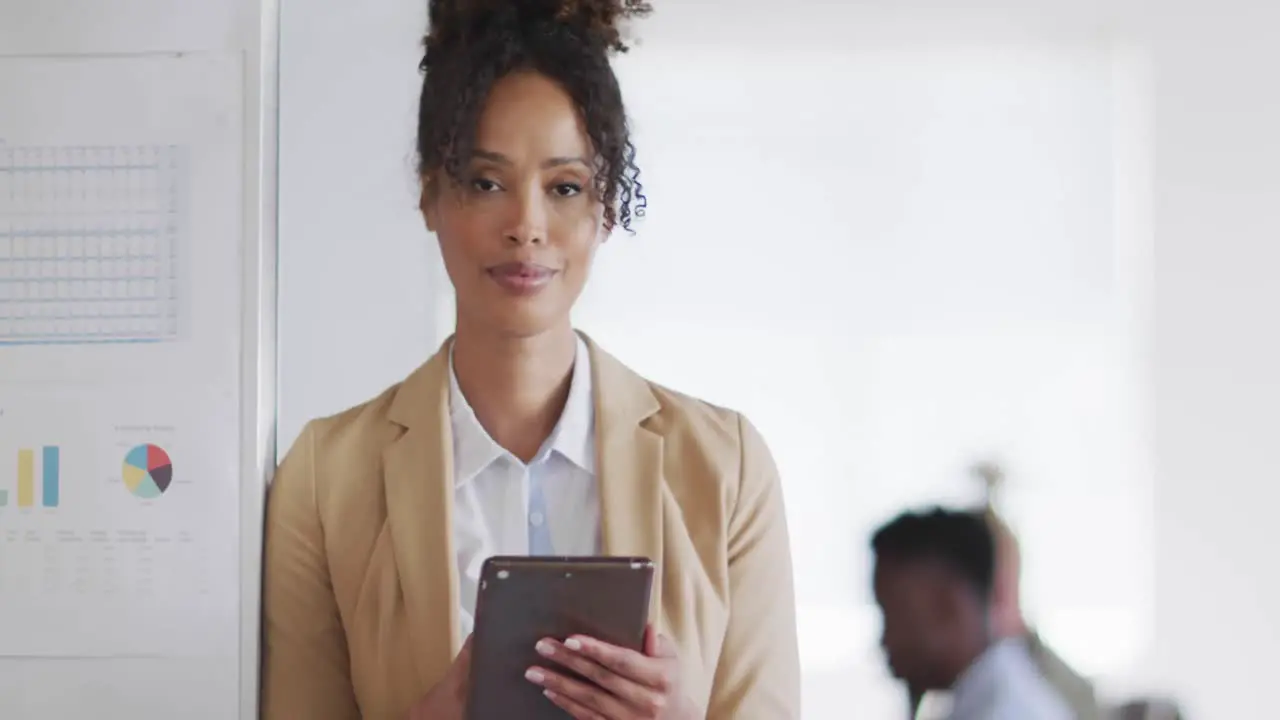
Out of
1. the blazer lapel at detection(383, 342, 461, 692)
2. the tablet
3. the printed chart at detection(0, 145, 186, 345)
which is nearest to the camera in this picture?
the tablet

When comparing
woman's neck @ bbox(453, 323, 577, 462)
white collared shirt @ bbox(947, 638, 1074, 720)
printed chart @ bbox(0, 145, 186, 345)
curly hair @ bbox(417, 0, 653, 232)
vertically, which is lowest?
white collared shirt @ bbox(947, 638, 1074, 720)

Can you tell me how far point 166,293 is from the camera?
1.83 m

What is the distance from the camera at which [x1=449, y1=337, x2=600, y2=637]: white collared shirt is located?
5.87ft

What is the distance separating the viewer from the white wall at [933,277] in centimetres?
185

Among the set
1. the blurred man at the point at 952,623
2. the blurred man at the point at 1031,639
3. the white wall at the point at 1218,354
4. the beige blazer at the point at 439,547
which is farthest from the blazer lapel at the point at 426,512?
the white wall at the point at 1218,354

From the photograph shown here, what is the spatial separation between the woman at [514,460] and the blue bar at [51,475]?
0.29 metres

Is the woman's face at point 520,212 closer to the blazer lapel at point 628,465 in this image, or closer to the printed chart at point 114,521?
the blazer lapel at point 628,465

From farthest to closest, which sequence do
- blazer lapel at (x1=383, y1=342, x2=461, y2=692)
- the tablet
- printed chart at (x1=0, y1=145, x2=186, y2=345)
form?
printed chart at (x1=0, y1=145, x2=186, y2=345) → blazer lapel at (x1=383, y1=342, x2=461, y2=692) → the tablet

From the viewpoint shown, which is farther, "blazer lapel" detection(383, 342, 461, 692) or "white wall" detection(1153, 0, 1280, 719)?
"white wall" detection(1153, 0, 1280, 719)

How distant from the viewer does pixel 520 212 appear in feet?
5.74

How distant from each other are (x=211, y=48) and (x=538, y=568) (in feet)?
2.77

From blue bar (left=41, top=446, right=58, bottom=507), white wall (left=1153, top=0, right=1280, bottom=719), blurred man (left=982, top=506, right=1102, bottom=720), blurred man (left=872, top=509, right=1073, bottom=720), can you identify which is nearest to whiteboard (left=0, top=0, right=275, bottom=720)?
blue bar (left=41, top=446, right=58, bottom=507)

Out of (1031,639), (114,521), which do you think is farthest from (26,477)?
(1031,639)

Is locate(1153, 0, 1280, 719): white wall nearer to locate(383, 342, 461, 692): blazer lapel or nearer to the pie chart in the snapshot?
locate(383, 342, 461, 692): blazer lapel
